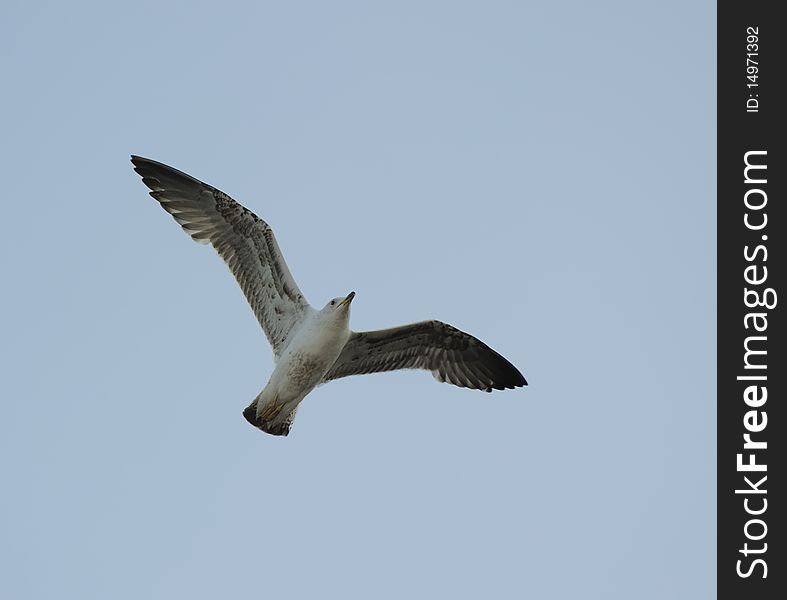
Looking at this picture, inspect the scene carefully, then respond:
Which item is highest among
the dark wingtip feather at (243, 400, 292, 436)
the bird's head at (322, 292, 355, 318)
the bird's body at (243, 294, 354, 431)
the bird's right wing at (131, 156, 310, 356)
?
the bird's right wing at (131, 156, 310, 356)

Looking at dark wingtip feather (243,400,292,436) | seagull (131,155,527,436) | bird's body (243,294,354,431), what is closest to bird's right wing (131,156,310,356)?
seagull (131,155,527,436)

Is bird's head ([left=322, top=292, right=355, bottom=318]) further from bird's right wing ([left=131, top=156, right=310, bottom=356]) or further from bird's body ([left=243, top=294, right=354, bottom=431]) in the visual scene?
bird's right wing ([left=131, top=156, right=310, bottom=356])

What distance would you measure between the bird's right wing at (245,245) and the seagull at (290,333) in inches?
0.4

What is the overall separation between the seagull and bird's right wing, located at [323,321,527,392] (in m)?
0.01

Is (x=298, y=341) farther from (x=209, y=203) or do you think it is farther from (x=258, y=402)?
(x=209, y=203)

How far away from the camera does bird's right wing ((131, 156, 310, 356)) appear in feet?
33.9

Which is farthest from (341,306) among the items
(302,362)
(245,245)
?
(245,245)

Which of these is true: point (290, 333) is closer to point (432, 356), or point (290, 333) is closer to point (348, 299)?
point (348, 299)

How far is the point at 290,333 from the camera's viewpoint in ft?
33.6

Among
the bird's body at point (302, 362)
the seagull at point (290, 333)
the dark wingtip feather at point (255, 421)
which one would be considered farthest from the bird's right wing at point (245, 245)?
the dark wingtip feather at point (255, 421)

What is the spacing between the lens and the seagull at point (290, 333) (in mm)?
9844

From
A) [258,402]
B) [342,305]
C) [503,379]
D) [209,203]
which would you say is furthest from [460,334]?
[209,203]
